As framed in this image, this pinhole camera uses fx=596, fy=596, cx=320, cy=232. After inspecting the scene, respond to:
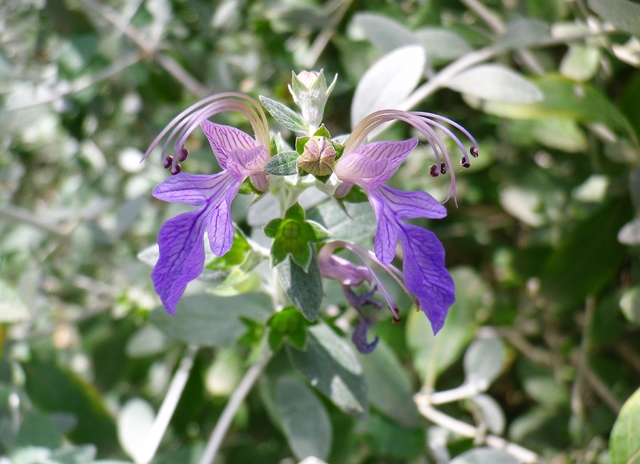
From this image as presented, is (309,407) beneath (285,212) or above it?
beneath

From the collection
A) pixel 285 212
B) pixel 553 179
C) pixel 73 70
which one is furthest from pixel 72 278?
pixel 553 179

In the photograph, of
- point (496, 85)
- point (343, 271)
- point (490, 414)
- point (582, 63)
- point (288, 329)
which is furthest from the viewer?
point (582, 63)

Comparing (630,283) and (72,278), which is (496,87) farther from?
(72,278)

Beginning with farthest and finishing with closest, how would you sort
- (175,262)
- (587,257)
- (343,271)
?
(587,257) < (343,271) < (175,262)

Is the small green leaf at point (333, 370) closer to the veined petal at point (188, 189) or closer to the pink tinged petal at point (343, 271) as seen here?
the pink tinged petal at point (343, 271)

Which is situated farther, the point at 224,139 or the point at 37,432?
the point at 37,432

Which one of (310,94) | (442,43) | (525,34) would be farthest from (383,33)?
(310,94)

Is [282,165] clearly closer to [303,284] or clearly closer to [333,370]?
[303,284]
